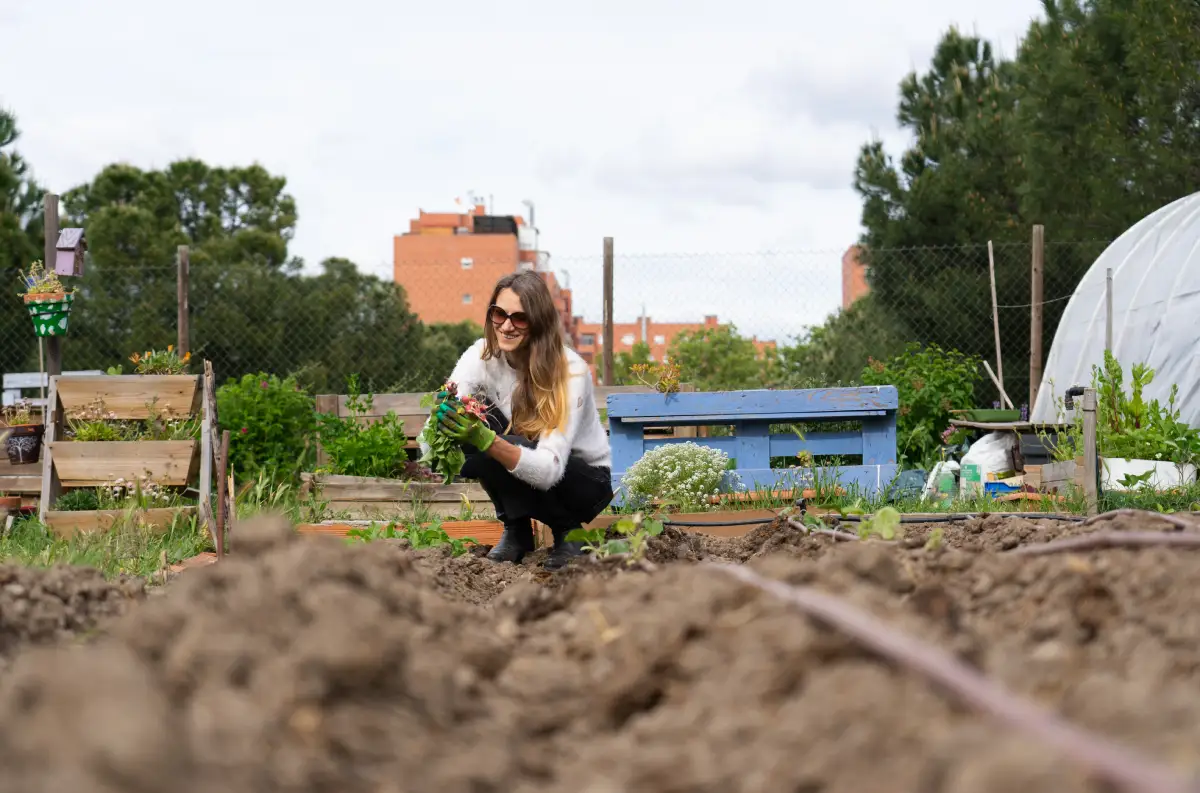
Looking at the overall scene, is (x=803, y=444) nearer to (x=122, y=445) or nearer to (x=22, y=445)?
(x=122, y=445)

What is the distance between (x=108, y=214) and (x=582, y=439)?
17775 millimetres

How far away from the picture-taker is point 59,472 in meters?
5.05

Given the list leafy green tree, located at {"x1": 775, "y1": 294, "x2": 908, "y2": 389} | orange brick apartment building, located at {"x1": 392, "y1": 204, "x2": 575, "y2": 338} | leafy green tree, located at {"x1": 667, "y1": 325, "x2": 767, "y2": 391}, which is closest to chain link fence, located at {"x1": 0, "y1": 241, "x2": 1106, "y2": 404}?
leafy green tree, located at {"x1": 775, "y1": 294, "x2": 908, "y2": 389}

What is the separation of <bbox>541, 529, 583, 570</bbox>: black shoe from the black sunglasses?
2.43 feet

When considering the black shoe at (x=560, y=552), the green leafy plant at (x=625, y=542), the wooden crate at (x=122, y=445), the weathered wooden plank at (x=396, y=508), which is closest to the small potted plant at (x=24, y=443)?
the wooden crate at (x=122, y=445)

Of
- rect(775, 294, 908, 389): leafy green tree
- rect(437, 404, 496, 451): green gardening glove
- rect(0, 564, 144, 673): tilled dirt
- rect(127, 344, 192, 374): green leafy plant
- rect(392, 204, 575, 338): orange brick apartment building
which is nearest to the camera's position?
rect(0, 564, 144, 673): tilled dirt

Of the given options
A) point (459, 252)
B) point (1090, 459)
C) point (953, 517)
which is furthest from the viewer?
point (459, 252)

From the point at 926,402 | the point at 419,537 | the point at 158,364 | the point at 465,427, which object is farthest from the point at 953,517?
the point at 158,364

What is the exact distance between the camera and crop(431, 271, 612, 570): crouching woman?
3.66m

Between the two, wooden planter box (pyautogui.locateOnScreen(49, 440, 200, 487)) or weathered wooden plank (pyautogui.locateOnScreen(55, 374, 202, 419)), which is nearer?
wooden planter box (pyautogui.locateOnScreen(49, 440, 200, 487))

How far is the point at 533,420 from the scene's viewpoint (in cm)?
377

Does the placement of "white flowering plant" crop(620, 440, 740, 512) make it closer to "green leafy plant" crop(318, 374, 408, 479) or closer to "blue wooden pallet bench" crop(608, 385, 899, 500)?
"blue wooden pallet bench" crop(608, 385, 899, 500)

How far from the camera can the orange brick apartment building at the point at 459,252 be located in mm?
38188

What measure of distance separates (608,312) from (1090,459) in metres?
4.36
